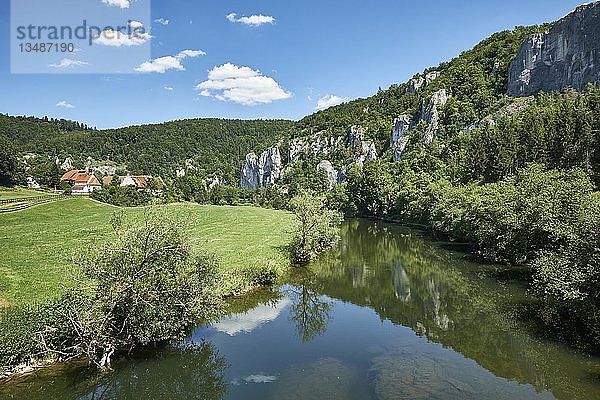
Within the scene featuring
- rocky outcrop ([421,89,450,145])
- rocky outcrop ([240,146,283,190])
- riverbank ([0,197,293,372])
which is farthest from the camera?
rocky outcrop ([240,146,283,190])

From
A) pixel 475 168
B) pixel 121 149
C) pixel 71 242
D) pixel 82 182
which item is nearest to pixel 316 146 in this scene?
pixel 121 149

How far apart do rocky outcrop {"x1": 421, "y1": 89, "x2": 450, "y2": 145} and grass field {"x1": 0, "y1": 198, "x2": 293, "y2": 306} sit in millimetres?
66051

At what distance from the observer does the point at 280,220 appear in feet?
245

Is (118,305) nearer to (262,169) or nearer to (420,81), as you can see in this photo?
(420,81)

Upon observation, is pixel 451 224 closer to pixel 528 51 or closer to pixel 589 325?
pixel 589 325

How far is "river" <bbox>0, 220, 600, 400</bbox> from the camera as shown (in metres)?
17.6

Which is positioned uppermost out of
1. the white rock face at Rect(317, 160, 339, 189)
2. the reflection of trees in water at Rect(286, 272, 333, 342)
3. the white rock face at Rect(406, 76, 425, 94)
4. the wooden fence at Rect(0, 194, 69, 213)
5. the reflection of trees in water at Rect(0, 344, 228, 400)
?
the white rock face at Rect(406, 76, 425, 94)

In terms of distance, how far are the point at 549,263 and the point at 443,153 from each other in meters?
86.4

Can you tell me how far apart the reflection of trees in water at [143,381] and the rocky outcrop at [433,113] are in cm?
10707

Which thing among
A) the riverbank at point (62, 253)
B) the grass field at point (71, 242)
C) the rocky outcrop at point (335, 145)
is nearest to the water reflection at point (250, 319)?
the riverbank at point (62, 253)

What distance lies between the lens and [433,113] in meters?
125

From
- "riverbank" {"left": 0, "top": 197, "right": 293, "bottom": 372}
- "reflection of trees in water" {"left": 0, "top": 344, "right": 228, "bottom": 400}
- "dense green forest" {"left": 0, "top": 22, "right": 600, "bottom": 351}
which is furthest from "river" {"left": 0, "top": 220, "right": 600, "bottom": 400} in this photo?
"dense green forest" {"left": 0, "top": 22, "right": 600, "bottom": 351}

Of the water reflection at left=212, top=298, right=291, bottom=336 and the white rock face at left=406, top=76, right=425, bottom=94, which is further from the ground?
the white rock face at left=406, top=76, right=425, bottom=94

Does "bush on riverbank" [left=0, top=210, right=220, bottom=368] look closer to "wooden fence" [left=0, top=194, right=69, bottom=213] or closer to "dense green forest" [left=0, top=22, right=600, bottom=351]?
"dense green forest" [left=0, top=22, right=600, bottom=351]
